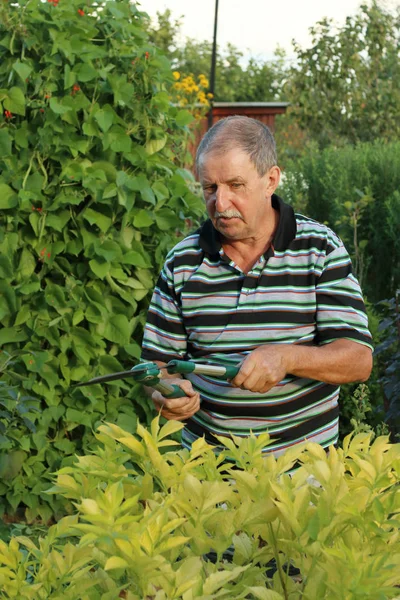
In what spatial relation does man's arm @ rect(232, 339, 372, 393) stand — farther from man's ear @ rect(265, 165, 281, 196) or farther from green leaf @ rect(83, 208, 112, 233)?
green leaf @ rect(83, 208, 112, 233)

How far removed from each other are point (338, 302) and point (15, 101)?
197 centimetres

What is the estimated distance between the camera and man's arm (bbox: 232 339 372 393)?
83.7 inches

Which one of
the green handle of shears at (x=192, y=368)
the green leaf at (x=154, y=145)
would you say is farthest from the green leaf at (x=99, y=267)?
the green handle of shears at (x=192, y=368)

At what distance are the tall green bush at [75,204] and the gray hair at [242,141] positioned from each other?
4.54ft

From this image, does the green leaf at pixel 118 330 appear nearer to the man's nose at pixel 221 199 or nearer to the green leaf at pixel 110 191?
the green leaf at pixel 110 191

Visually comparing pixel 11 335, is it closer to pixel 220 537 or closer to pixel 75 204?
pixel 75 204

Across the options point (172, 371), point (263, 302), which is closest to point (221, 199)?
point (263, 302)

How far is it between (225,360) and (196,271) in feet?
0.92

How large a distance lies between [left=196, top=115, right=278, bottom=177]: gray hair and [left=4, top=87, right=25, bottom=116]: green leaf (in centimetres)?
155

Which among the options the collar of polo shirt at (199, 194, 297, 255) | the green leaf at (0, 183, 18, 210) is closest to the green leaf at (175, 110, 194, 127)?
the green leaf at (0, 183, 18, 210)

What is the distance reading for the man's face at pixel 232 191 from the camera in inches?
92.7

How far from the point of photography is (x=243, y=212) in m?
2.38

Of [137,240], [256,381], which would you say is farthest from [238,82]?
[256,381]

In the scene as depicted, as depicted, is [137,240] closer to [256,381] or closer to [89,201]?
[89,201]
